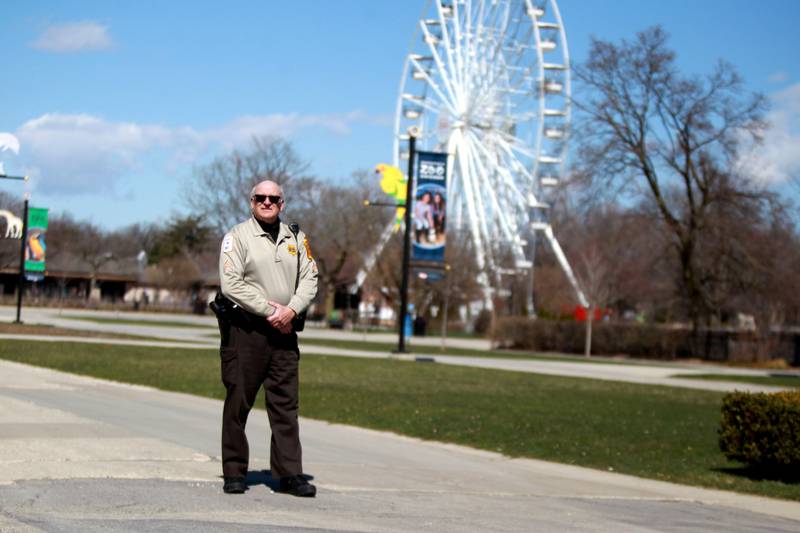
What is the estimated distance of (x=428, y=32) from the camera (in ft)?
193

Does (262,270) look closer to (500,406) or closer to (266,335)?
(266,335)

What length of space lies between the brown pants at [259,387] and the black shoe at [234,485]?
32mm

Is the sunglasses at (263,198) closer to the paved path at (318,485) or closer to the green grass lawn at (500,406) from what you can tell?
the paved path at (318,485)

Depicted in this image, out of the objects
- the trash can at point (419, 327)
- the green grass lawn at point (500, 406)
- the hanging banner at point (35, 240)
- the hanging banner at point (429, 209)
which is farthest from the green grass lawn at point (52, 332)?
the trash can at point (419, 327)

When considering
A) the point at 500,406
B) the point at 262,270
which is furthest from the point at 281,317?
the point at 500,406

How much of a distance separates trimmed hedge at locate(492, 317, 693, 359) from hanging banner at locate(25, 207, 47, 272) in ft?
73.2

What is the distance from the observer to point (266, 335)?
7.52 meters

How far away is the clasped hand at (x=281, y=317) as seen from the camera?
7.34 m

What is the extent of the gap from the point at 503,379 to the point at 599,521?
19251mm

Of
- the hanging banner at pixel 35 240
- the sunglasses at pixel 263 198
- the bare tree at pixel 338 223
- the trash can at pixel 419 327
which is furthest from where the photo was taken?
the bare tree at pixel 338 223

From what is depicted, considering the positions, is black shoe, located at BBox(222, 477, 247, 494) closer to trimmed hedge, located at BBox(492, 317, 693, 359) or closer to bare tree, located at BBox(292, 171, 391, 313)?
trimmed hedge, located at BBox(492, 317, 693, 359)

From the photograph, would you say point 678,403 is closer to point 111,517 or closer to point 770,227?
point 111,517

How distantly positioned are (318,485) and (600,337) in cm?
4559

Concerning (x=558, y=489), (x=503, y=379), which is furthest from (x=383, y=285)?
(x=558, y=489)
